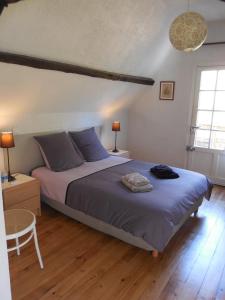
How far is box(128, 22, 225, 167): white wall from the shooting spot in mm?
3755

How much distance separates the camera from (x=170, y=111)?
14.1 feet

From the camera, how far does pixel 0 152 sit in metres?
2.84

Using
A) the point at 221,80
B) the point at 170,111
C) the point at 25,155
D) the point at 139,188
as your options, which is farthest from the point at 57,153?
the point at 221,80

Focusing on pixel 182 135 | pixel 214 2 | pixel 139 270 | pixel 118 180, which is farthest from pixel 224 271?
pixel 214 2

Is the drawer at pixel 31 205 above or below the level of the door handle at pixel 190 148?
below

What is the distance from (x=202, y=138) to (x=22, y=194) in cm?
300

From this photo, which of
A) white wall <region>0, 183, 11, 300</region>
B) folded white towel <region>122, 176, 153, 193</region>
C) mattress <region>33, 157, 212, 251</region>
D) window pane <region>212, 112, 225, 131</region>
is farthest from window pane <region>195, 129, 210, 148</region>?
white wall <region>0, 183, 11, 300</region>

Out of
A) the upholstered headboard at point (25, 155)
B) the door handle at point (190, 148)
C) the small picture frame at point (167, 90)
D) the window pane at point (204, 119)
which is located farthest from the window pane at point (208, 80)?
the upholstered headboard at point (25, 155)

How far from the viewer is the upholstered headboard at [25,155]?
300 centimetres

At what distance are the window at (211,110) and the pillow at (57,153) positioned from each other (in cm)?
219

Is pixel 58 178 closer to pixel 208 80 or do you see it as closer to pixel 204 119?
pixel 204 119

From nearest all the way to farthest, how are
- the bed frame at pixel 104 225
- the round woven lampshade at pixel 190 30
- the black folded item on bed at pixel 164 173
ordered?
the round woven lampshade at pixel 190 30, the bed frame at pixel 104 225, the black folded item on bed at pixel 164 173

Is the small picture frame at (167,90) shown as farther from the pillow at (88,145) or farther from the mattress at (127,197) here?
the mattress at (127,197)

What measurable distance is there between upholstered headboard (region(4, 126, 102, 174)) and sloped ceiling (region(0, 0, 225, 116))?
0.42 m
